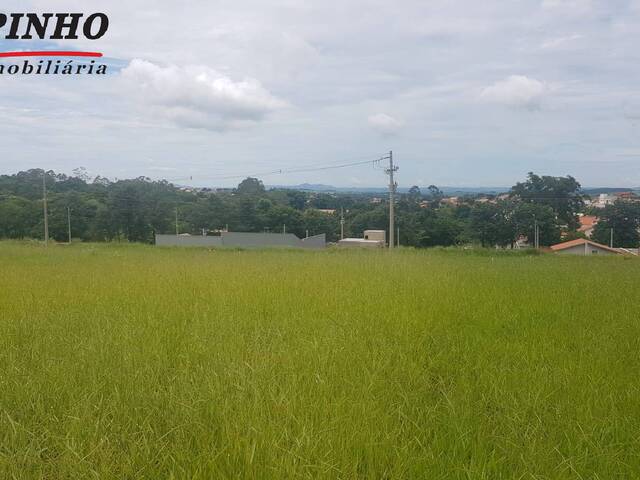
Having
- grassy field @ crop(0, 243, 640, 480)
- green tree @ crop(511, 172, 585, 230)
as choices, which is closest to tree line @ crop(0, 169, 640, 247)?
green tree @ crop(511, 172, 585, 230)

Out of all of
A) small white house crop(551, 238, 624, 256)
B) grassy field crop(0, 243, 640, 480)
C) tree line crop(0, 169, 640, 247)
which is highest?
tree line crop(0, 169, 640, 247)

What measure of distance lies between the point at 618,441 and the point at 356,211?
28.7m

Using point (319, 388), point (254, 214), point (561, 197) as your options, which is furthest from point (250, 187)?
point (319, 388)

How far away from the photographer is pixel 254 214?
25.5m

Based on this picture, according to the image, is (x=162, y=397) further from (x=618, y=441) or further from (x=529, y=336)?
(x=529, y=336)

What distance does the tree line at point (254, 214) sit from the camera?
77.0ft

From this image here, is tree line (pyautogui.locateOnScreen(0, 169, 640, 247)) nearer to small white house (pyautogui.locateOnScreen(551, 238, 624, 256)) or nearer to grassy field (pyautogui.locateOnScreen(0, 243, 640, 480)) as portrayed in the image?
small white house (pyautogui.locateOnScreen(551, 238, 624, 256))

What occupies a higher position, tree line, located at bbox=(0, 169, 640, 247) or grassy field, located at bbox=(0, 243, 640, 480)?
tree line, located at bbox=(0, 169, 640, 247)

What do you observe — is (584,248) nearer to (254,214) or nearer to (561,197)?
(561,197)

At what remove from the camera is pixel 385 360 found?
3.53 m

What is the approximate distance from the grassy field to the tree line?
19.6 m

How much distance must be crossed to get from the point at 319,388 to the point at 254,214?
23.0 m

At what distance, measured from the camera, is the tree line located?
23469 mm

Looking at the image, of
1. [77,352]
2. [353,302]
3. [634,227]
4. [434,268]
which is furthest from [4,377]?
[634,227]
